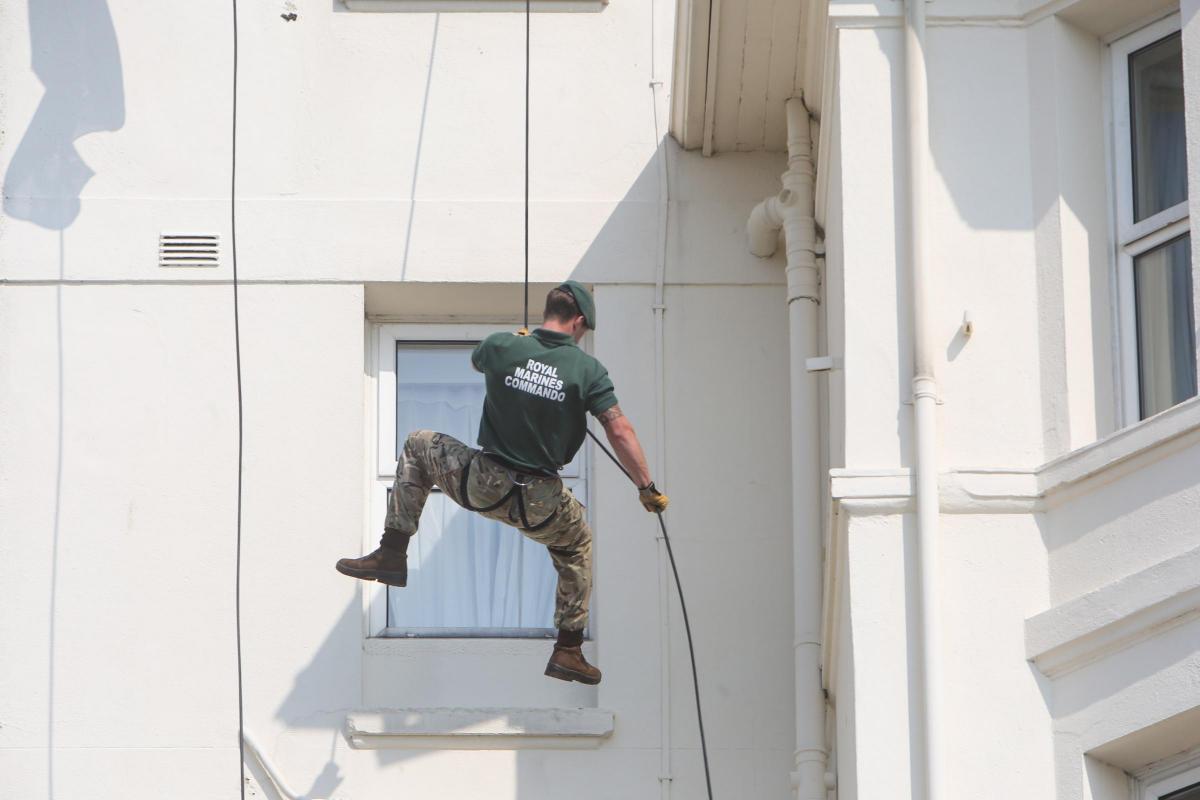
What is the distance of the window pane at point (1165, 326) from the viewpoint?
8594 mm

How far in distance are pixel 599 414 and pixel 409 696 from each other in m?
1.90

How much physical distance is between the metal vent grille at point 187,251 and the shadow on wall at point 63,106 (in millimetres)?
516

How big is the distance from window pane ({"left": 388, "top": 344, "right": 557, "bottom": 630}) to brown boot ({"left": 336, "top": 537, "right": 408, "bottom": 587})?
130 cm

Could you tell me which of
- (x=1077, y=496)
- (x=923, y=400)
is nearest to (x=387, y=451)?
(x=923, y=400)

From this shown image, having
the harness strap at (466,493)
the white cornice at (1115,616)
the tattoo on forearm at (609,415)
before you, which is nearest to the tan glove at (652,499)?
the tattoo on forearm at (609,415)

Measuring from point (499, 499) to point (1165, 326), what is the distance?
2978mm

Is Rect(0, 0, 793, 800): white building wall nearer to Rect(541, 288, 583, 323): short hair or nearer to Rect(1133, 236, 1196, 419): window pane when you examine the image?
Rect(541, 288, 583, 323): short hair

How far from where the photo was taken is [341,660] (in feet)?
35.3

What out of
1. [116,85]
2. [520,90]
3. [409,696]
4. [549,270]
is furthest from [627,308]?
[116,85]

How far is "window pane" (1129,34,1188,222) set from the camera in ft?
29.1

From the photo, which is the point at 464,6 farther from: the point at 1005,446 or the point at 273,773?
the point at 1005,446

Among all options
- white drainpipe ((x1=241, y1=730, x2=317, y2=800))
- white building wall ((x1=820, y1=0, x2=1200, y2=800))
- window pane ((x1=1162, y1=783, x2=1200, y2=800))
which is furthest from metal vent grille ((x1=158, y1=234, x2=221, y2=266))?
window pane ((x1=1162, y1=783, x2=1200, y2=800))

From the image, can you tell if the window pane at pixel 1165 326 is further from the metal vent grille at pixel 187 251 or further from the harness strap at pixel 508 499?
the metal vent grille at pixel 187 251

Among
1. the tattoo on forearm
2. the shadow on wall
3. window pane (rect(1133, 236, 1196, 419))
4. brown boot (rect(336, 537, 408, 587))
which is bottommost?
brown boot (rect(336, 537, 408, 587))
